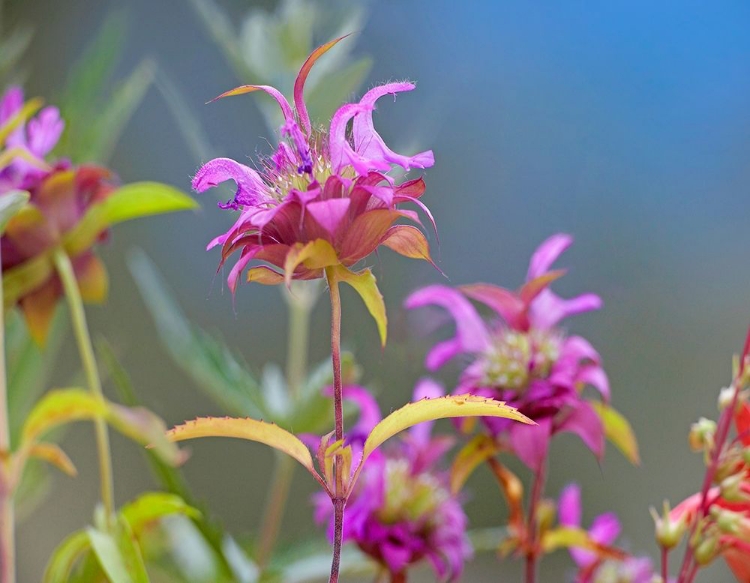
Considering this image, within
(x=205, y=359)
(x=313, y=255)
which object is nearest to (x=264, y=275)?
(x=313, y=255)

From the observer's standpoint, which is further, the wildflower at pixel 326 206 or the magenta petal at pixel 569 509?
the magenta petal at pixel 569 509

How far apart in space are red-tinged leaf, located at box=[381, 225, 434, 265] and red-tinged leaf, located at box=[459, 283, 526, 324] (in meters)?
0.09

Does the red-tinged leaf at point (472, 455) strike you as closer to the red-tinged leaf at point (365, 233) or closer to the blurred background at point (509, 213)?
the red-tinged leaf at point (365, 233)

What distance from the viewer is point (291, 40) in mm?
476

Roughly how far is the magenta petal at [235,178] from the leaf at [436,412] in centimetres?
7

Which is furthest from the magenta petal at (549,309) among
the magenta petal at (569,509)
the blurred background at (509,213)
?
the blurred background at (509,213)

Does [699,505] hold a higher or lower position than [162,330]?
lower

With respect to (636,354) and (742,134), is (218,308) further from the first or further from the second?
(742,134)

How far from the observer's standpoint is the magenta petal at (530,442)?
28cm

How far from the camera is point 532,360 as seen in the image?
11.8 inches

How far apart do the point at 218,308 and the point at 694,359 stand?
751 millimetres

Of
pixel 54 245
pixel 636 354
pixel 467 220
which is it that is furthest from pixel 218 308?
pixel 54 245

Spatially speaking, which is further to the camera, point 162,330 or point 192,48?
point 192,48

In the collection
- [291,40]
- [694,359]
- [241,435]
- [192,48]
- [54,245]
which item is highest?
[192,48]
